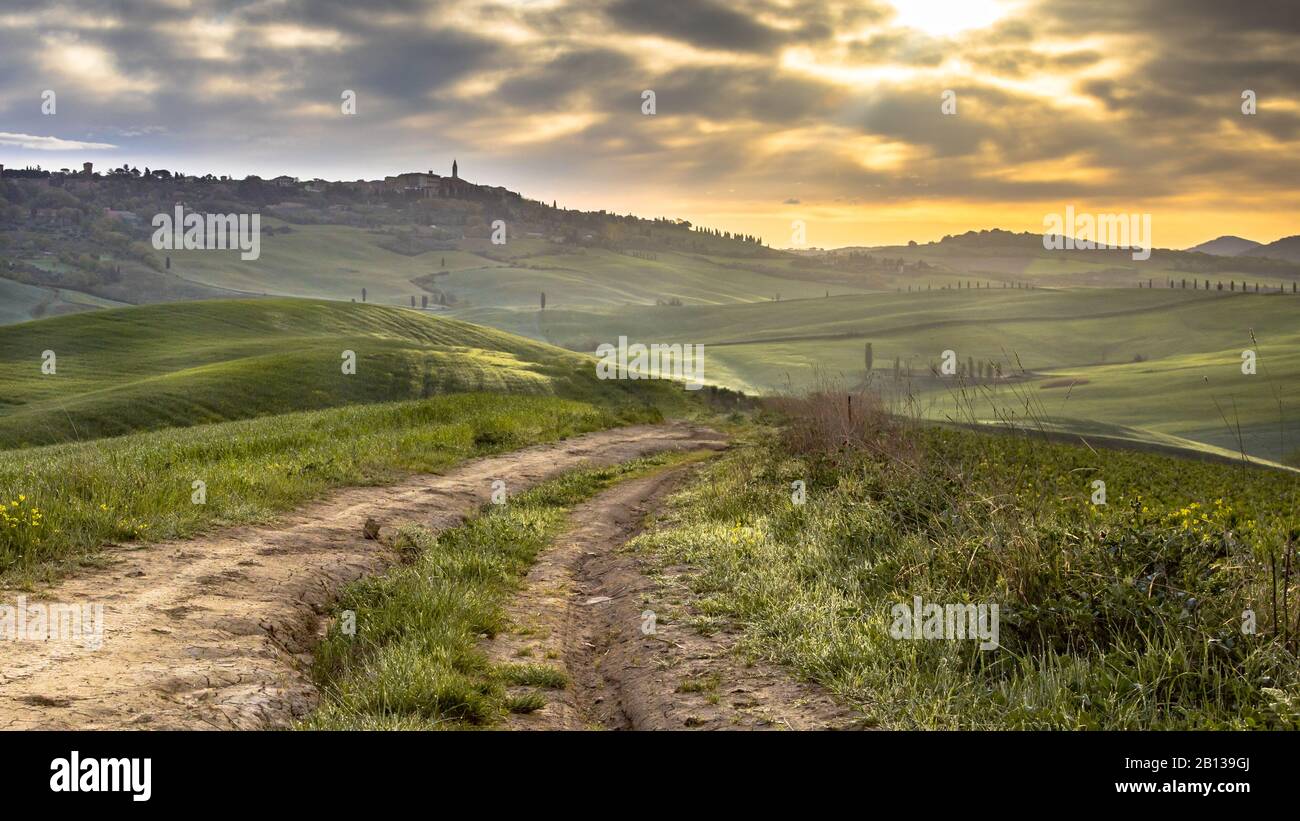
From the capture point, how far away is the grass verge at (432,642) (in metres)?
6.33

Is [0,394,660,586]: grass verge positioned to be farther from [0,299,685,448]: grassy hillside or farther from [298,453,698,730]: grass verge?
[0,299,685,448]: grassy hillside

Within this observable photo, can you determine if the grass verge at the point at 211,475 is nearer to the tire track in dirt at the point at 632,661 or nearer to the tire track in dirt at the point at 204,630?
the tire track in dirt at the point at 204,630

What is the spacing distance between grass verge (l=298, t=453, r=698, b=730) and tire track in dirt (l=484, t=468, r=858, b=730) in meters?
0.23

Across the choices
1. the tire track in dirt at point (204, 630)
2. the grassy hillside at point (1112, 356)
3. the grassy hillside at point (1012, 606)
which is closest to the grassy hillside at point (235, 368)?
the tire track in dirt at point (204, 630)

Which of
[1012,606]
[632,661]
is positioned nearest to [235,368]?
[632,661]

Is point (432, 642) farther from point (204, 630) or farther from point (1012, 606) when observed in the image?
point (1012, 606)

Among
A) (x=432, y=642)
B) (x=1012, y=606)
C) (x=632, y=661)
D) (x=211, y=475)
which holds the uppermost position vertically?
(x=211, y=475)

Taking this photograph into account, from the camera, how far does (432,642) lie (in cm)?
780

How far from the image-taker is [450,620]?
854cm

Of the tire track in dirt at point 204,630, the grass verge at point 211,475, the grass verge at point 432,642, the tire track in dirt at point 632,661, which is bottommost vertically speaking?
the tire track in dirt at point 632,661

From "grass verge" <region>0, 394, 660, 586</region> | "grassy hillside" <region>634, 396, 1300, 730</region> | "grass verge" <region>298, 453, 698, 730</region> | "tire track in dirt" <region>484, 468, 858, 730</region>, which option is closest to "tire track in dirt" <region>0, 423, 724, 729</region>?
"grass verge" <region>298, 453, 698, 730</region>

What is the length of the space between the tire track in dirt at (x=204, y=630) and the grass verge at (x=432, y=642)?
0.33m

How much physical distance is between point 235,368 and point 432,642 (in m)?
50.3
